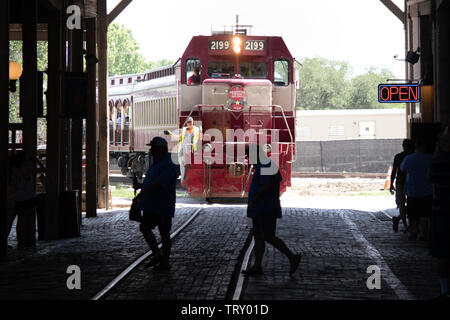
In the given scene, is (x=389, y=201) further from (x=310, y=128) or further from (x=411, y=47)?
(x=310, y=128)

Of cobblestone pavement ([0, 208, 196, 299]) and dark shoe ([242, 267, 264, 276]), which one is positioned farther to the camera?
dark shoe ([242, 267, 264, 276])

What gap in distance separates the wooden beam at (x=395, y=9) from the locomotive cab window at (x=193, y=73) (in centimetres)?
534

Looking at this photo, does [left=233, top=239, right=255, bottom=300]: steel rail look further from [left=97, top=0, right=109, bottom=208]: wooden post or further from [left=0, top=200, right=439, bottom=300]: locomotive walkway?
[left=97, top=0, right=109, bottom=208]: wooden post

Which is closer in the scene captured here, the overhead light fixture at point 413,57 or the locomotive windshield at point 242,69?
the overhead light fixture at point 413,57

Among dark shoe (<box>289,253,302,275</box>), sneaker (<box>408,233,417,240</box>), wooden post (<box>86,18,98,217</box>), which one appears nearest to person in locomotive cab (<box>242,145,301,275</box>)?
dark shoe (<box>289,253,302,275</box>)

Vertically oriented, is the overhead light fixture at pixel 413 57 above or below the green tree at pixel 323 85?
below

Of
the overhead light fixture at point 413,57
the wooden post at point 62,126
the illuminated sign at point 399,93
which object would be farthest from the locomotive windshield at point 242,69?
the wooden post at point 62,126

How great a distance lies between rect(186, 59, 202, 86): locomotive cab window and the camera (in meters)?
23.7

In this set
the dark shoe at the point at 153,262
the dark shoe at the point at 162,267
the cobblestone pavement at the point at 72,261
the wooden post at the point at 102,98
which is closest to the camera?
the cobblestone pavement at the point at 72,261

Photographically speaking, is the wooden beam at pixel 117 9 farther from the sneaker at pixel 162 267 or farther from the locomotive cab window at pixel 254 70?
the sneaker at pixel 162 267

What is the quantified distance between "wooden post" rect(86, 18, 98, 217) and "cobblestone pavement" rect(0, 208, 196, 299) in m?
1.80

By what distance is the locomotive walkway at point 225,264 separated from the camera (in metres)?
9.27
